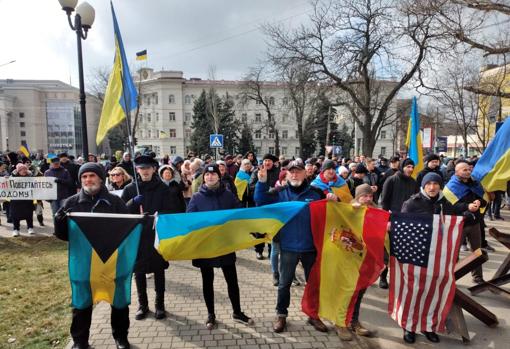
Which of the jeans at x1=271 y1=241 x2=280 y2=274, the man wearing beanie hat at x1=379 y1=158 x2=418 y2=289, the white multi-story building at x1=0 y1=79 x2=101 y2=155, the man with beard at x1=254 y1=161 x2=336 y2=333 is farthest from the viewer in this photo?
the white multi-story building at x1=0 y1=79 x2=101 y2=155

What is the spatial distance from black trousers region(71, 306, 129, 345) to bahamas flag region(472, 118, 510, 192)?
5036 millimetres

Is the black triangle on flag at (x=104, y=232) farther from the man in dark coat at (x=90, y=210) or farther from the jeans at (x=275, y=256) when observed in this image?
the jeans at (x=275, y=256)

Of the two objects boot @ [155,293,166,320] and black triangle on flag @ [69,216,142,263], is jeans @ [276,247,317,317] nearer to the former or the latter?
boot @ [155,293,166,320]

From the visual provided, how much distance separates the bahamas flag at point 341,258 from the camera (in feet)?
13.9

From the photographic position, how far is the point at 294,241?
4332 millimetres

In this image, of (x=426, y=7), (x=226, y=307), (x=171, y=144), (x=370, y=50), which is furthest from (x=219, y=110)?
(x=226, y=307)

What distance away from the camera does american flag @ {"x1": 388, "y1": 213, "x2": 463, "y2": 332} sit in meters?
3.98

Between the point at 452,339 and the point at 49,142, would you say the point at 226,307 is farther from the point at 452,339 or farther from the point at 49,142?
the point at 49,142

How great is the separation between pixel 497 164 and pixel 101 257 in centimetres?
525

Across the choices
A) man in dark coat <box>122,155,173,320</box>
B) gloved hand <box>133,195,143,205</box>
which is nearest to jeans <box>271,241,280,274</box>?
man in dark coat <box>122,155,173,320</box>

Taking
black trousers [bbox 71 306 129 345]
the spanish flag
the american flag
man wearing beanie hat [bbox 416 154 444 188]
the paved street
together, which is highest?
the spanish flag

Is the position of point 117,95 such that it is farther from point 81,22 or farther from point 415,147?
point 415,147

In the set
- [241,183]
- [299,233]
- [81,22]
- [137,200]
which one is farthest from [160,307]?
[81,22]

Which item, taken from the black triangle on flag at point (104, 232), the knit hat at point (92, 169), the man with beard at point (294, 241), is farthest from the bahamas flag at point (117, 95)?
the man with beard at point (294, 241)
